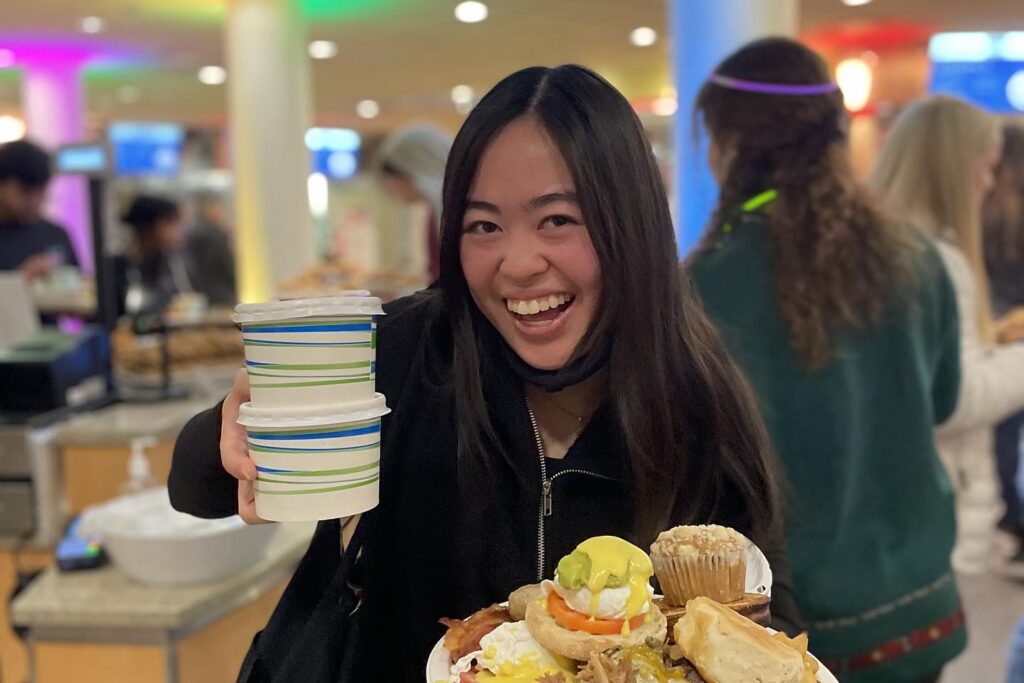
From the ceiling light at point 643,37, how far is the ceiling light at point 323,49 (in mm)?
3046

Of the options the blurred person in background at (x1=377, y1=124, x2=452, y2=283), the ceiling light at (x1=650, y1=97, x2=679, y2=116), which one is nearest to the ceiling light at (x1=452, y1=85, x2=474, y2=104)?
the ceiling light at (x1=650, y1=97, x2=679, y2=116)

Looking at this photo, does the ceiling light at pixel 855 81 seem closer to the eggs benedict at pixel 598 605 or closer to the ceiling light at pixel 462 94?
the ceiling light at pixel 462 94

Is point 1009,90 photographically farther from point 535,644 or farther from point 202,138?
point 202,138

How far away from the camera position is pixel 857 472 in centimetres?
184

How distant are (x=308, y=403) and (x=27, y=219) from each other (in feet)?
13.5

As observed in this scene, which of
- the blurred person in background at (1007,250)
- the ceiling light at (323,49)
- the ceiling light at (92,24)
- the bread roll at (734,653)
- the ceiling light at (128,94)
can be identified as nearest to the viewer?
the bread roll at (734,653)

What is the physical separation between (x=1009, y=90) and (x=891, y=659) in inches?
372

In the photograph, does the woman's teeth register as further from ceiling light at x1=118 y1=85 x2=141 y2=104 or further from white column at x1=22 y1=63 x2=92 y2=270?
ceiling light at x1=118 y1=85 x2=141 y2=104

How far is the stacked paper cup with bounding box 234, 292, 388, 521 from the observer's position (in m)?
0.97

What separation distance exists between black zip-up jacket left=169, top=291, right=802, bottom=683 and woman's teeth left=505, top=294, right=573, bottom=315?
0.46 ft

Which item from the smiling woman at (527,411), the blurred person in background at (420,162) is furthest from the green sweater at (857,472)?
the blurred person in background at (420,162)

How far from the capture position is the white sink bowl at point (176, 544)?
2014mm

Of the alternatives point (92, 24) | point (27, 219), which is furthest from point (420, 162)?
point (92, 24)

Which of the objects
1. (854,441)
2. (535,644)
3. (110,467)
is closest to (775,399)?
(854,441)
